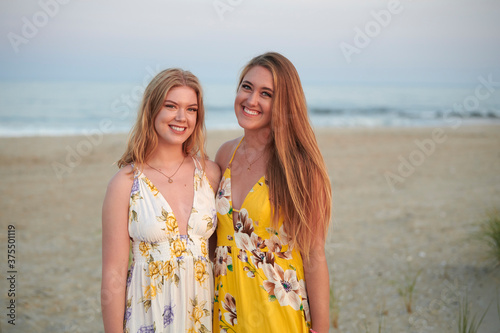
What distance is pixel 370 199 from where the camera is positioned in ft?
28.2

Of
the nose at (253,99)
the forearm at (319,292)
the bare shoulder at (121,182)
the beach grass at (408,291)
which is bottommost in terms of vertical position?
the beach grass at (408,291)

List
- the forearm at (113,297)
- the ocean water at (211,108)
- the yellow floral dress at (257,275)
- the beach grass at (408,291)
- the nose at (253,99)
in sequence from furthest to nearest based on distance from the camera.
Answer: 1. the ocean water at (211,108)
2. the beach grass at (408,291)
3. the nose at (253,99)
4. the yellow floral dress at (257,275)
5. the forearm at (113,297)

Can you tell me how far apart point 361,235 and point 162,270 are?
476 centimetres

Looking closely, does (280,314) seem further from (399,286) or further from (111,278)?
(399,286)

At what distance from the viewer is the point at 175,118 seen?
2.68 meters

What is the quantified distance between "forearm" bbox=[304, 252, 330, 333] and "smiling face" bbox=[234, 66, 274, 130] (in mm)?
826

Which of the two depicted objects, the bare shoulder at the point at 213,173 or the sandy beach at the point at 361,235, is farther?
the sandy beach at the point at 361,235

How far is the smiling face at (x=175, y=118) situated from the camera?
2668 millimetres

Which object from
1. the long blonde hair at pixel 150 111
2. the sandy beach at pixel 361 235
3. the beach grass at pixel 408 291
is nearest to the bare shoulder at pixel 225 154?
the long blonde hair at pixel 150 111

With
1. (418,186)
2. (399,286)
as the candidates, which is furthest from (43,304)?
(418,186)

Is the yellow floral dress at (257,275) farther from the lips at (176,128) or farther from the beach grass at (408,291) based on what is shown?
the beach grass at (408,291)

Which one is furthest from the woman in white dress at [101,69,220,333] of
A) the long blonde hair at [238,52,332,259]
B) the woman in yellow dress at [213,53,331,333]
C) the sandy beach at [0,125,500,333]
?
the sandy beach at [0,125,500,333]

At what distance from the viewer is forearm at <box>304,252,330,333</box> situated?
267 centimetres

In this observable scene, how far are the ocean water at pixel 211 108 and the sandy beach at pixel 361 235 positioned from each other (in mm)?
6818
